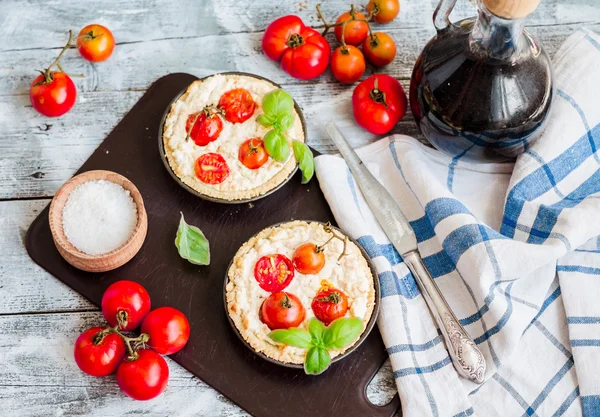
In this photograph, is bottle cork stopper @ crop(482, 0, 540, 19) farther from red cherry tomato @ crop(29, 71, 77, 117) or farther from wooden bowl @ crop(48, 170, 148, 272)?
red cherry tomato @ crop(29, 71, 77, 117)

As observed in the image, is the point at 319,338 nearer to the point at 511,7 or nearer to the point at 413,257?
the point at 413,257

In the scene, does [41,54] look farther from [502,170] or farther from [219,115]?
[502,170]

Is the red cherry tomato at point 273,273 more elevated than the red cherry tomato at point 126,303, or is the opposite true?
the red cherry tomato at point 273,273

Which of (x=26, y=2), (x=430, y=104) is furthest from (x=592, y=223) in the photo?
(x=26, y=2)

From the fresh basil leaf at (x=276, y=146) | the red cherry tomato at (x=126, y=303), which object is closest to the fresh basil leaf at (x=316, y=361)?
the red cherry tomato at (x=126, y=303)

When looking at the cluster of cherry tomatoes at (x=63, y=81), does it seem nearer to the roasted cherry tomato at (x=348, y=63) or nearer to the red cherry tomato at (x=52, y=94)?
the red cherry tomato at (x=52, y=94)

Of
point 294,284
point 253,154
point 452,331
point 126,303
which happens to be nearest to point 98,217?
point 126,303

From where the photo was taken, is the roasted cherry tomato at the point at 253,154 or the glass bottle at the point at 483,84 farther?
the roasted cherry tomato at the point at 253,154
